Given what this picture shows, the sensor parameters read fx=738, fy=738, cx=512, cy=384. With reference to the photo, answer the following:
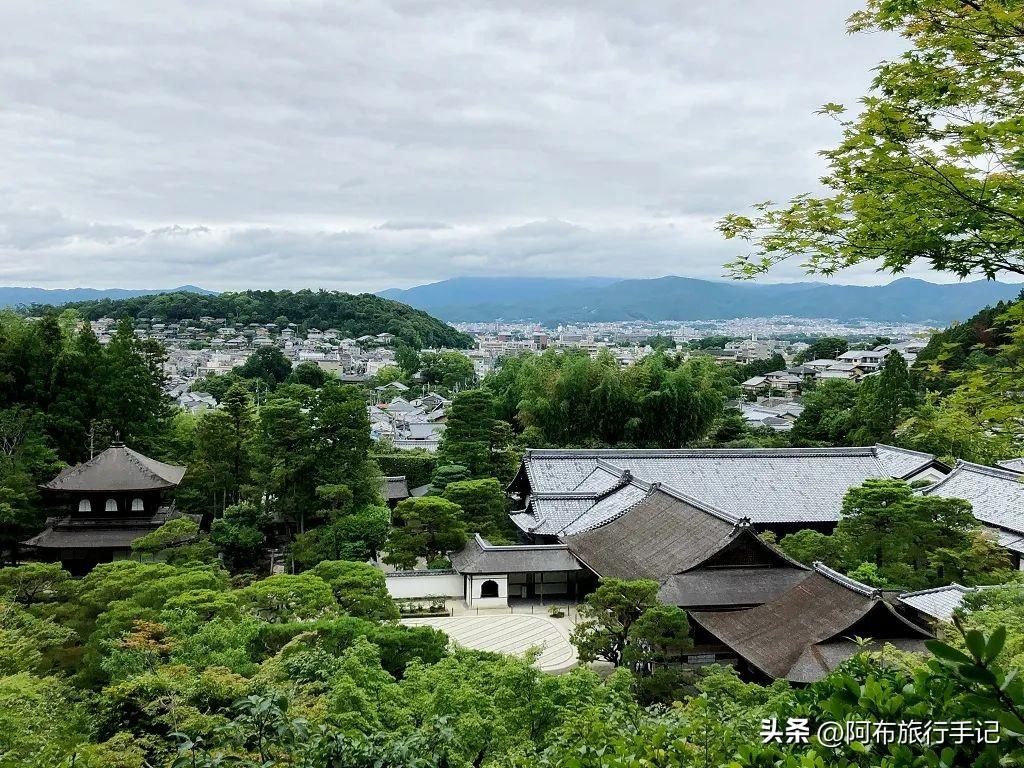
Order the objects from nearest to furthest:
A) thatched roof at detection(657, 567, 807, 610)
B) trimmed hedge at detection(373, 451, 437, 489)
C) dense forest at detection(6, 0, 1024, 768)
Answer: dense forest at detection(6, 0, 1024, 768) < thatched roof at detection(657, 567, 807, 610) < trimmed hedge at detection(373, 451, 437, 489)

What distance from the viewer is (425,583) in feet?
68.6

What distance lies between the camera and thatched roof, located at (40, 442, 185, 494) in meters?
20.7

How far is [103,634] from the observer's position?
40.1 ft

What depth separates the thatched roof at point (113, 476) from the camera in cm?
2070

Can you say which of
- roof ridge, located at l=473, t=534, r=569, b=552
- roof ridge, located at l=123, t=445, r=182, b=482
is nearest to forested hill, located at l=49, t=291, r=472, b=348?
roof ridge, located at l=123, t=445, r=182, b=482

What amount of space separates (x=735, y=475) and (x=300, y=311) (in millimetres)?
110568

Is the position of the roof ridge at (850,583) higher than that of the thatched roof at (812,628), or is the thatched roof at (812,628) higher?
the roof ridge at (850,583)

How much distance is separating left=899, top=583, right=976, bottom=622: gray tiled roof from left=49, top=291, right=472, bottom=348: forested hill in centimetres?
10186

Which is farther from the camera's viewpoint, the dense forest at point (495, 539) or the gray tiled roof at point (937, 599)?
the gray tiled roof at point (937, 599)

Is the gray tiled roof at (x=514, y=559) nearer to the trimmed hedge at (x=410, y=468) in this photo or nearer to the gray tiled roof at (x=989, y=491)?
the gray tiled roof at (x=989, y=491)

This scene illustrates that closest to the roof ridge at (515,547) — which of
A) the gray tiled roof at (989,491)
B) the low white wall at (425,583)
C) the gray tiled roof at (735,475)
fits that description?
the low white wall at (425,583)

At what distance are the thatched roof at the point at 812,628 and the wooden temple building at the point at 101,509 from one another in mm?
15750

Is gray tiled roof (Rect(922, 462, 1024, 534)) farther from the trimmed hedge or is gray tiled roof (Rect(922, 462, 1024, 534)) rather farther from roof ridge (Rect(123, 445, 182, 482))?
roof ridge (Rect(123, 445, 182, 482))

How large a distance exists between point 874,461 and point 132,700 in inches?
971
